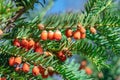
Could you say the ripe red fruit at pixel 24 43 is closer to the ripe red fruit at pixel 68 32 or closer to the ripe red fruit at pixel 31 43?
the ripe red fruit at pixel 31 43

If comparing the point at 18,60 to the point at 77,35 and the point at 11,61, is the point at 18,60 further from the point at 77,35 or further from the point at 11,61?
the point at 77,35

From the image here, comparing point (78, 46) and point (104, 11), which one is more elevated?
point (104, 11)

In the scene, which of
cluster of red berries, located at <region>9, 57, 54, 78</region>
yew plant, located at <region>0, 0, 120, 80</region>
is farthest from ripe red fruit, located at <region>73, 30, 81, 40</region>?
cluster of red berries, located at <region>9, 57, 54, 78</region>

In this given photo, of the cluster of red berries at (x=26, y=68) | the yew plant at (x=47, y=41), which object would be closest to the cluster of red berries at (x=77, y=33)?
the yew plant at (x=47, y=41)

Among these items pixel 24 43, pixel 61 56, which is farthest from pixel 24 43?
pixel 61 56

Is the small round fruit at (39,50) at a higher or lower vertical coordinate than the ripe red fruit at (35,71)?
higher

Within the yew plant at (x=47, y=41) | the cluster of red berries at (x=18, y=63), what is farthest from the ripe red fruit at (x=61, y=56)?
the cluster of red berries at (x=18, y=63)

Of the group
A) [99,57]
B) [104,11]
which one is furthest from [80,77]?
[104,11]

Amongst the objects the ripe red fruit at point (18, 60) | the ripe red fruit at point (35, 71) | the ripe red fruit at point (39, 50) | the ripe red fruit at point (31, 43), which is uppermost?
the ripe red fruit at point (31, 43)

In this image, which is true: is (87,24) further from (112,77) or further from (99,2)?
(112,77)

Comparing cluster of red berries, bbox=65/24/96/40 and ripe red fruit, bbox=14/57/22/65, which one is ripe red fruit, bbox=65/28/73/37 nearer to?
cluster of red berries, bbox=65/24/96/40
